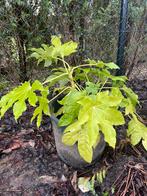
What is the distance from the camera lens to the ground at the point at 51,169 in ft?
6.00

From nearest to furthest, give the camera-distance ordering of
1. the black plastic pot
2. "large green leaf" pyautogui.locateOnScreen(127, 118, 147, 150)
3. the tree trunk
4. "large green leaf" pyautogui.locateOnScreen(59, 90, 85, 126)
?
"large green leaf" pyautogui.locateOnScreen(59, 90, 85, 126) → "large green leaf" pyautogui.locateOnScreen(127, 118, 147, 150) → the black plastic pot → the tree trunk

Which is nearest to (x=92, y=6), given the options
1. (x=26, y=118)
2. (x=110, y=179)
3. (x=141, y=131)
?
(x=26, y=118)

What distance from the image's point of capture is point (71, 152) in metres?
1.89

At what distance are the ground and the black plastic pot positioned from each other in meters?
0.05

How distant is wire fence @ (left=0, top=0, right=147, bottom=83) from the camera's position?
8.71 ft

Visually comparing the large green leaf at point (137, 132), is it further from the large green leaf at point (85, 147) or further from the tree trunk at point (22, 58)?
the tree trunk at point (22, 58)

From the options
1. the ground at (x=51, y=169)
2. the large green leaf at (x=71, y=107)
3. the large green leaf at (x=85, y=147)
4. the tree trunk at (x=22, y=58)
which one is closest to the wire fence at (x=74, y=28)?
the tree trunk at (x=22, y=58)

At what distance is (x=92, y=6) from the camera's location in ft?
9.13

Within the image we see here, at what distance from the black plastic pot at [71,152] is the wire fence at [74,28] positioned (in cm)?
94

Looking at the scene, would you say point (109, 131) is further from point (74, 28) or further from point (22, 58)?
point (22, 58)

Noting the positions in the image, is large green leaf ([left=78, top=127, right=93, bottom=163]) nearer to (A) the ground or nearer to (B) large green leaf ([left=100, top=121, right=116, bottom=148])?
(B) large green leaf ([left=100, top=121, right=116, bottom=148])

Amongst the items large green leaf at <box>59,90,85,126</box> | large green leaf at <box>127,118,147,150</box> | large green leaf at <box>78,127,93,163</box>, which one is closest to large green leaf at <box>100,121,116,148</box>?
large green leaf at <box>78,127,93,163</box>

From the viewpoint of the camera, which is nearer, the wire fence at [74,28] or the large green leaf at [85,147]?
the large green leaf at [85,147]

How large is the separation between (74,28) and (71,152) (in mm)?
1371
